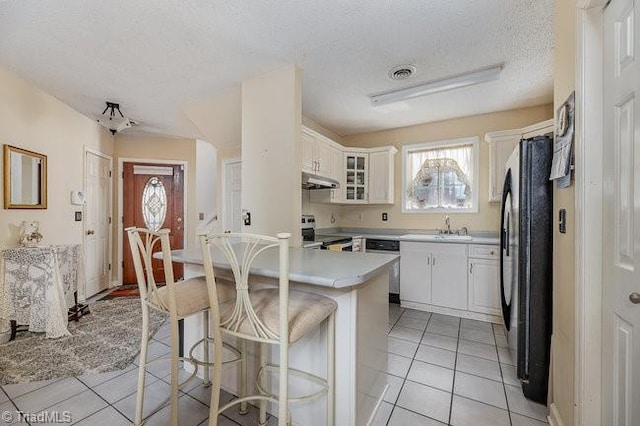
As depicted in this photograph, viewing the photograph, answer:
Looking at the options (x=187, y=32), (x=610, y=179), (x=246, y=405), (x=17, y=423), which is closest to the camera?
(x=610, y=179)

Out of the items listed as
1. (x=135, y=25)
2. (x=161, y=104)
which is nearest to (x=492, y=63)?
(x=135, y=25)

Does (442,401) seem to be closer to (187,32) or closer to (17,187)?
(187,32)

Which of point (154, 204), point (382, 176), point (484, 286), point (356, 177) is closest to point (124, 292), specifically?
point (154, 204)

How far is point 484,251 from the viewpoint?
2941 millimetres

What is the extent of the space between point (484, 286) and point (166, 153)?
483 centimetres

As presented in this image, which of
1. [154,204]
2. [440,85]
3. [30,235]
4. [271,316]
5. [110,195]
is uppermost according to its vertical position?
[440,85]

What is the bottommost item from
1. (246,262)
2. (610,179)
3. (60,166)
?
(246,262)

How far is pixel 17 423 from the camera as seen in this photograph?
1.49 meters

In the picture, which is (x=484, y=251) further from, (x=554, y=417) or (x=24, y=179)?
(x=24, y=179)

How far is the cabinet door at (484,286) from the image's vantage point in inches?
114

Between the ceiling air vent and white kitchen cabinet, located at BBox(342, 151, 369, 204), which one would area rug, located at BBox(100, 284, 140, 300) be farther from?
the ceiling air vent

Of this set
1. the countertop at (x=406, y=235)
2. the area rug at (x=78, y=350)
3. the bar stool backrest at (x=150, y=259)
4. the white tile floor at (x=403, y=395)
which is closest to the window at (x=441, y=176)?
the countertop at (x=406, y=235)

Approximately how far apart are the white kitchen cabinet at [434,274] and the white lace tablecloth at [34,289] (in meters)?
3.49

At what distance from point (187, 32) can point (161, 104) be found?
1536 millimetres
